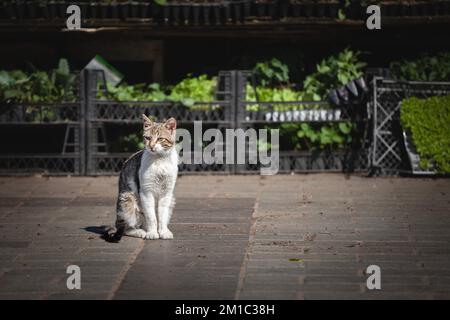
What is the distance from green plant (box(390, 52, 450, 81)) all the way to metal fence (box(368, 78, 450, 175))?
0.67m

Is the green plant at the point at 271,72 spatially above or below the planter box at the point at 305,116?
above

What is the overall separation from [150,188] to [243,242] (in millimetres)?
1055

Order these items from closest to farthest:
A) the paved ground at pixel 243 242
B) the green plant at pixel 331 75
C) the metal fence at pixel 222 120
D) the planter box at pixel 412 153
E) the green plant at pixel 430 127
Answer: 1. the paved ground at pixel 243 242
2. the green plant at pixel 430 127
3. the planter box at pixel 412 153
4. the metal fence at pixel 222 120
5. the green plant at pixel 331 75

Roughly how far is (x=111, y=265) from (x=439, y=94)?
6.97 m

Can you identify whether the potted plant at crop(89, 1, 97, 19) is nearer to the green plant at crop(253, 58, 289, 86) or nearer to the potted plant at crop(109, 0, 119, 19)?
the potted plant at crop(109, 0, 119, 19)

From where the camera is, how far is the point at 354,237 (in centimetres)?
934

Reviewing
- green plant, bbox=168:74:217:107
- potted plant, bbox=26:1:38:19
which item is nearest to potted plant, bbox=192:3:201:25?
green plant, bbox=168:74:217:107

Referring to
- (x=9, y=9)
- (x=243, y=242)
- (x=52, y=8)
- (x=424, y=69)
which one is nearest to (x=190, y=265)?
(x=243, y=242)

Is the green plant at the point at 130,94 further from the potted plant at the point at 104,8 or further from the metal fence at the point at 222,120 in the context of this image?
the potted plant at the point at 104,8

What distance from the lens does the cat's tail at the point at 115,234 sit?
29.9 feet

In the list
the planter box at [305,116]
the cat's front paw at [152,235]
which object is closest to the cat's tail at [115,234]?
the cat's front paw at [152,235]

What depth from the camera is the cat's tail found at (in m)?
9.11

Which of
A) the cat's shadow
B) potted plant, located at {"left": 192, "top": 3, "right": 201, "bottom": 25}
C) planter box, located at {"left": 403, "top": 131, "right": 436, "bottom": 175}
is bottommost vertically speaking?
the cat's shadow
